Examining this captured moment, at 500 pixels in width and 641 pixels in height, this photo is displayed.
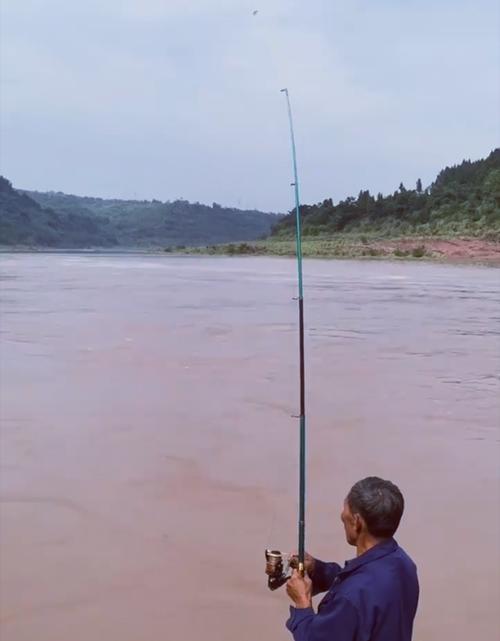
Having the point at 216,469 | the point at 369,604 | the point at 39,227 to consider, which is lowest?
the point at 216,469

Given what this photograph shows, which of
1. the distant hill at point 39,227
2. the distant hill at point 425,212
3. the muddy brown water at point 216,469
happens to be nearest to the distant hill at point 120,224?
A: the distant hill at point 39,227

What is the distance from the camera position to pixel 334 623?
198 cm

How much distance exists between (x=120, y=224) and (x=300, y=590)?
15295cm

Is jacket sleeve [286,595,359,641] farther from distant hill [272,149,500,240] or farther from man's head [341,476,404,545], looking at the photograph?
distant hill [272,149,500,240]

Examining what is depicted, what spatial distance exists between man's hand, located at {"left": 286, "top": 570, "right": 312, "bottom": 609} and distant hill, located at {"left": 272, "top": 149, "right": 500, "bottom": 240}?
42.3m

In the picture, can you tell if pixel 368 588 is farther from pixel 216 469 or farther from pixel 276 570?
pixel 216 469

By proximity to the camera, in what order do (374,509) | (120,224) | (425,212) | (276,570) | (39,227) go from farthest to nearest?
(120,224)
(39,227)
(425,212)
(276,570)
(374,509)

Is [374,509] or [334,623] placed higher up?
[374,509]

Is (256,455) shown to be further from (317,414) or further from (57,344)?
(57,344)

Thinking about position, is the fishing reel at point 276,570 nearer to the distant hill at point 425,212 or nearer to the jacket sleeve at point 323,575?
the jacket sleeve at point 323,575

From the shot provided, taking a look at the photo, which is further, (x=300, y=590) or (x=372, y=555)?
(x=300, y=590)

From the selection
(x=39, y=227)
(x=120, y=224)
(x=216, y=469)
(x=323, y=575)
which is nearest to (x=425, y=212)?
(x=216, y=469)

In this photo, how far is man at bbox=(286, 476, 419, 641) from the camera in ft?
6.51

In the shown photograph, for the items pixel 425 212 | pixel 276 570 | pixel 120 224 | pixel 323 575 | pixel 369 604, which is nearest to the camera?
pixel 369 604
